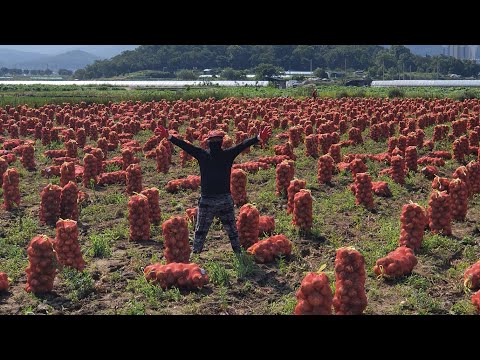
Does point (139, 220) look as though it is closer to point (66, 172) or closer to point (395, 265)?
point (66, 172)

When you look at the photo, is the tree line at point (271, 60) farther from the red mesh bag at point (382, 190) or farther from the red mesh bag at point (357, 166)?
the red mesh bag at point (382, 190)

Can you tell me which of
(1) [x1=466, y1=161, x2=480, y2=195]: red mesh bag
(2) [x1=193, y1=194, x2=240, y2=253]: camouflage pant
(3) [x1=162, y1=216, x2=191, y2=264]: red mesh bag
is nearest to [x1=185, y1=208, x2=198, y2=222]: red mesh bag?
(2) [x1=193, y1=194, x2=240, y2=253]: camouflage pant

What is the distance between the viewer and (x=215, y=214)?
935 centimetres

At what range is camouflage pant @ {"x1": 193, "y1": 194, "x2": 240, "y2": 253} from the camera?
9211 millimetres

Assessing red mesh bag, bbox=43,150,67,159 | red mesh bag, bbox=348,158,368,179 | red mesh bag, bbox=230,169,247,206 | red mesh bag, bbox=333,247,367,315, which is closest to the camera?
red mesh bag, bbox=333,247,367,315

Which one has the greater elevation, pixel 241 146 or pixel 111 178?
pixel 241 146

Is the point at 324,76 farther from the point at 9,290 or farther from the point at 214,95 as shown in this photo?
the point at 9,290

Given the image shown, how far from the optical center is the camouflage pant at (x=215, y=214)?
30.2 feet

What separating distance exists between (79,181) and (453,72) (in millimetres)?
137260

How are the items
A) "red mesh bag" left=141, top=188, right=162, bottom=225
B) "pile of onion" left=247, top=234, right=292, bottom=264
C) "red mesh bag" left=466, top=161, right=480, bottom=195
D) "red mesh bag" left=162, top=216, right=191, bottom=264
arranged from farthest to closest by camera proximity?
"red mesh bag" left=466, top=161, right=480, bottom=195
"red mesh bag" left=141, top=188, right=162, bottom=225
"pile of onion" left=247, top=234, right=292, bottom=264
"red mesh bag" left=162, top=216, right=191, bottom=264

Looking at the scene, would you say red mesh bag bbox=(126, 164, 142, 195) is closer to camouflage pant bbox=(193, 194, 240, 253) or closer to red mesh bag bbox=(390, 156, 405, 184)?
camouflage pant bbox=(193, 194, 240, 253)

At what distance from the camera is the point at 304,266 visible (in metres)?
9.19

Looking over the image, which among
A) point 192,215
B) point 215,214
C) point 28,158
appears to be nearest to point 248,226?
point 215,214

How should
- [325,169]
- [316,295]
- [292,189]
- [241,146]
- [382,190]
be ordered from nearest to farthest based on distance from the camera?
[316,295], [241,146], [292,189], [382,190], [325,169]
